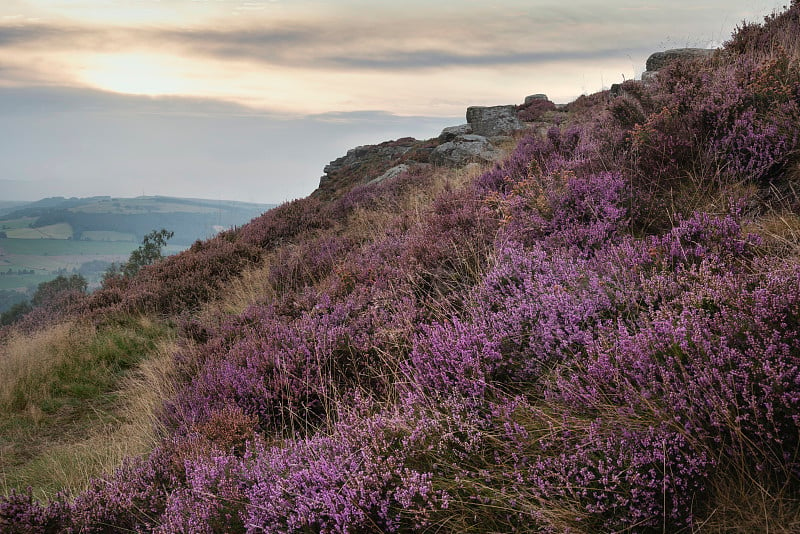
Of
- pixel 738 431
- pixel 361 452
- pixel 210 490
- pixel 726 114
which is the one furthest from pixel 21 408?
pixel 726 114

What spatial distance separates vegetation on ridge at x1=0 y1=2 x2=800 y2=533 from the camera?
6.42ft

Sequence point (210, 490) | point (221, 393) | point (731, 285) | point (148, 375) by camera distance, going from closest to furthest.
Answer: point (731, 285) < point (210, 490) < point (221, 393) < point (148, 375)

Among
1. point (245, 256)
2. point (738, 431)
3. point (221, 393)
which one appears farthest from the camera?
point (245, 256)

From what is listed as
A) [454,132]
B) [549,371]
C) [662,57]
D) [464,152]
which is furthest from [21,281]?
[549,371]

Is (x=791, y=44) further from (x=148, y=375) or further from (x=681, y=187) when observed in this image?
(x=148, y=375)

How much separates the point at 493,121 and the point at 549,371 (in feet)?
69.6

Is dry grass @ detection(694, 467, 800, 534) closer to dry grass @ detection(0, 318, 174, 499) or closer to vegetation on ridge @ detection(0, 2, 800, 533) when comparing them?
vegetation on ridge @ detection(0, 2, 800, 533)

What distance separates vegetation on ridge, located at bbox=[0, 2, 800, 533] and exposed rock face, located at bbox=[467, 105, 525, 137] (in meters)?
16.0

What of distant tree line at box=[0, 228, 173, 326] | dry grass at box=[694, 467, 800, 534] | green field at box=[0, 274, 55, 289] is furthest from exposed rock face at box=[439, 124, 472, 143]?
green field at box=[0, 274, 55, 289]

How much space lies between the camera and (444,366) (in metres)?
3.05

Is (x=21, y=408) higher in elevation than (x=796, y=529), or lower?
lower

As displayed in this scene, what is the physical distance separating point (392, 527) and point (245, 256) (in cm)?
969

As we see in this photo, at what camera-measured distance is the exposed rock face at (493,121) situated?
21.8 metres

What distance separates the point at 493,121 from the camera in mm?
22500
